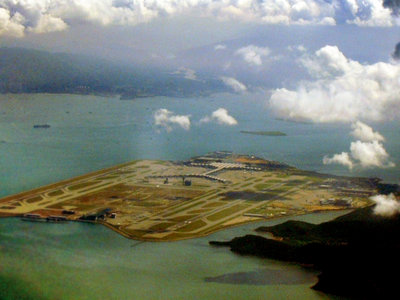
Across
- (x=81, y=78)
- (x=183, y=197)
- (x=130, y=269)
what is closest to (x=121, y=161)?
(x=183, y=197)

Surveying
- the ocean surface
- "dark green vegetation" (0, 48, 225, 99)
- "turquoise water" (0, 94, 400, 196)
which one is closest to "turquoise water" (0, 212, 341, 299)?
the ocean surface

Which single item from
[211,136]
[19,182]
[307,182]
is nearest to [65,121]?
[211,136]

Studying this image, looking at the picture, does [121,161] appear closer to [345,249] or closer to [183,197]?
[183,197]

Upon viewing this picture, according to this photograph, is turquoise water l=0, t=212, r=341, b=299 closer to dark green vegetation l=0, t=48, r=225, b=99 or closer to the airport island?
the airport island

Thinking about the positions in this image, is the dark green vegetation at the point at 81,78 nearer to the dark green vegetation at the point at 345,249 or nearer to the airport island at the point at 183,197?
the airport island at the point at 183,197

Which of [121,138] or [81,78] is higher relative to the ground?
[81,78]

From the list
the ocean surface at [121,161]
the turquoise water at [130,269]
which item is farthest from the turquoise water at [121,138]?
the turquoise water at [130,269]
